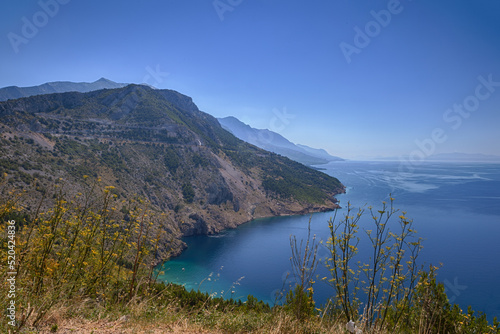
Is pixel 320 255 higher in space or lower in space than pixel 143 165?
lower

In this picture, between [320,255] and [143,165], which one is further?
[143,165]

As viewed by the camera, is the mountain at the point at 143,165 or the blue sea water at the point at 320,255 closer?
the blue sea water at the point at 320,255

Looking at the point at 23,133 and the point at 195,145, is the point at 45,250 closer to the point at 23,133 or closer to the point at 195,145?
the point at 23,133

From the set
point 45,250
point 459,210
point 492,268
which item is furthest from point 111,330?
point 459,210

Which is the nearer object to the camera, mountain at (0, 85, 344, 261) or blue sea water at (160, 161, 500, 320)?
blue sea water at (160, 161, 500, 320)

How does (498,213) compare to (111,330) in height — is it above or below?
below

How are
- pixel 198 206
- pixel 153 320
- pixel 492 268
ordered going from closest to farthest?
pixel 153 320 < pixel 492 268 < pixel 198 206

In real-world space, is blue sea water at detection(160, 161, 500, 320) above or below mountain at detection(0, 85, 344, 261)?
below

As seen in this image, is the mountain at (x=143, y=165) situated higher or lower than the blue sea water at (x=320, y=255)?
higher
